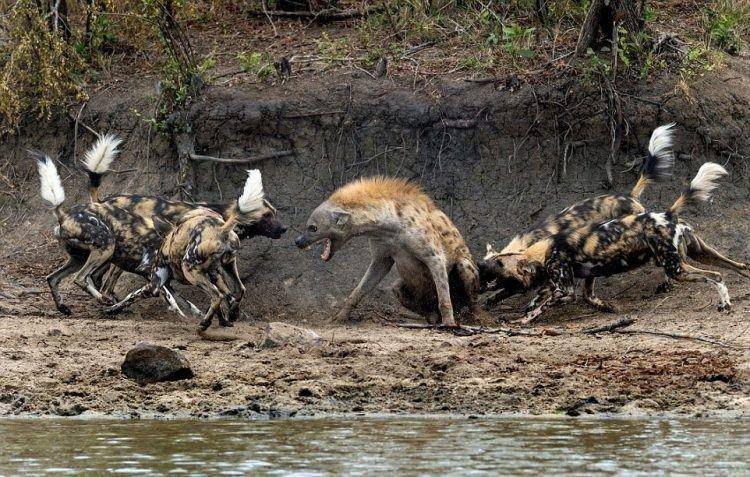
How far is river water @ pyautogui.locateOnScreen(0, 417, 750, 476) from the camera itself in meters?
7.39

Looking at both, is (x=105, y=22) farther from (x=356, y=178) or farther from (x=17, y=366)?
(x=17, y=366)

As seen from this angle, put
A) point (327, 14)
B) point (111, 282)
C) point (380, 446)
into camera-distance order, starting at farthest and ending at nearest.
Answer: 1. point (327, 14)
2. point (111, 282)
3. point (380, 446)

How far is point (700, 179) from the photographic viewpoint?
41.1ft

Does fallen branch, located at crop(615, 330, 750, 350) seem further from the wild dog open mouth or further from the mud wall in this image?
the mud wall

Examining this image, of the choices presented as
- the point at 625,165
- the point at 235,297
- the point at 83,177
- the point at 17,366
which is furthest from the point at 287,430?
the point at 83,177

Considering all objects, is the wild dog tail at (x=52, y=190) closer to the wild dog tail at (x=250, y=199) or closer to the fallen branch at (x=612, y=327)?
the wild dog tail at (x=250, y=199)

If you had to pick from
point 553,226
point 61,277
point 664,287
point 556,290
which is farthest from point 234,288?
point 664,287

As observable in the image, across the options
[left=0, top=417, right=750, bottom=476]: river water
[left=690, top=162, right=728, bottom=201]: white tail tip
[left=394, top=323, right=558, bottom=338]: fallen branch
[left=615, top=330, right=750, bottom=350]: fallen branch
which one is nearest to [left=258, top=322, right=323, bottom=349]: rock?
[left=394, top=323, right=558, bottom=338]: fallen branch

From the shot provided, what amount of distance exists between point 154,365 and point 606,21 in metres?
6.85

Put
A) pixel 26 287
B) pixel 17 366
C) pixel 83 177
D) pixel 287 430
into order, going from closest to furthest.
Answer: pixel 287 430 < pixel 17 366 < pixel 26 287 < pixel 83 177

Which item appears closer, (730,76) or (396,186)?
(396,186)

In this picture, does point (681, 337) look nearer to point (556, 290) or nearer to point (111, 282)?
point (556, 290)

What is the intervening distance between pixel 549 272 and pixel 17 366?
5.06 meters

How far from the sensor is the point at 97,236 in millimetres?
13062
